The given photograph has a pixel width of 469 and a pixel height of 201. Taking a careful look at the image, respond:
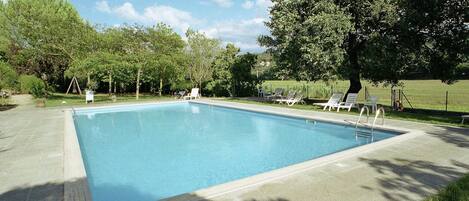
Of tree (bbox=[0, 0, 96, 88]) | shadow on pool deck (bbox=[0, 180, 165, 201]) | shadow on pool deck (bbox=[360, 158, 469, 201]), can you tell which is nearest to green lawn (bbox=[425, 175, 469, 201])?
shadow on pool deck (bbox=[360, 158, 469, 201])

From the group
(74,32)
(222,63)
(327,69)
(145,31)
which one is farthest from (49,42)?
(327,69)

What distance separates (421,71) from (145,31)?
16653 mm

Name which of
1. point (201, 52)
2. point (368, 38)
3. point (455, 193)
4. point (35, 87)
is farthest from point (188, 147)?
point (35, 87)

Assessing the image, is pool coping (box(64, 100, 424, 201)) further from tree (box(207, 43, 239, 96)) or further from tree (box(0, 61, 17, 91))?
tree (box(207, 43, 239, 96))

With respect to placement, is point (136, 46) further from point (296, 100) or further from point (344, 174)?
point (344, 174)

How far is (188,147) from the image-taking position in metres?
9.54

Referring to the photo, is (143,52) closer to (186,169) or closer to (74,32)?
(74,32)

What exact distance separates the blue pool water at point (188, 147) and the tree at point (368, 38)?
3.31 m

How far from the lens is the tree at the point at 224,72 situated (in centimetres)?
2228

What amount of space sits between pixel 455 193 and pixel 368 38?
37.7ft

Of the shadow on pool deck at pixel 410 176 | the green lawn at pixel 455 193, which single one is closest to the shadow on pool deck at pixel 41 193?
the shadow on pool deck at pixel 410 176

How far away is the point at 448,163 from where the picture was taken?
564 centimetres

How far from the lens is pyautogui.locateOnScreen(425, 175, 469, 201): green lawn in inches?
158

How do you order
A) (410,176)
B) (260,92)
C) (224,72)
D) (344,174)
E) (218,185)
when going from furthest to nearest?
(260,92)
(224,72)
(344,174)
(410,176)
(218,185)
